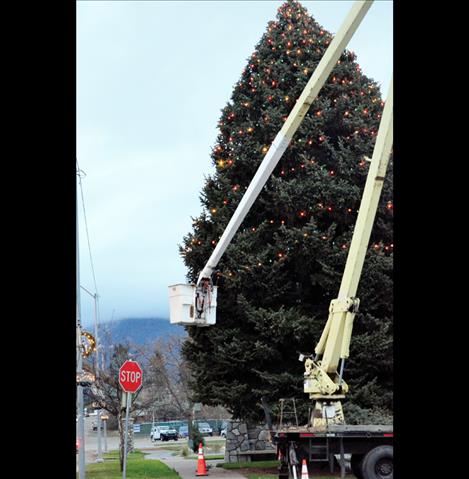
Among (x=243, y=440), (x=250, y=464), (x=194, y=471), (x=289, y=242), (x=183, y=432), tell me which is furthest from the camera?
(x=183, y=432)

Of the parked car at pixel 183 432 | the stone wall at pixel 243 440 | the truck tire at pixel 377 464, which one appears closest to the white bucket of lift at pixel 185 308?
the truck tire at pixel 377 464

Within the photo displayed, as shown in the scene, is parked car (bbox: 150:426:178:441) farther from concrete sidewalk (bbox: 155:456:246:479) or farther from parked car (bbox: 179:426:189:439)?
concrete sidewalk (bbox: 155:456:246:479)

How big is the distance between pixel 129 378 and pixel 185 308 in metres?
2.57

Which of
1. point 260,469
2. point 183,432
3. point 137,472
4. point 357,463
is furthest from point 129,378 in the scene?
point 183,432

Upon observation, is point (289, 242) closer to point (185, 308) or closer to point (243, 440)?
point (243, 440)

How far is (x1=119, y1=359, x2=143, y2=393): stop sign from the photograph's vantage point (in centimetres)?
1107

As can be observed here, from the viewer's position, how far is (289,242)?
18828mm

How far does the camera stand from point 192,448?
28969 millimetres

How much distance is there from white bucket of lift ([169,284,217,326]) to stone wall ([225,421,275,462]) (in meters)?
7.26

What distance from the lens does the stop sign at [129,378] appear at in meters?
11.1

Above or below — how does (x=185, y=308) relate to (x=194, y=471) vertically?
above

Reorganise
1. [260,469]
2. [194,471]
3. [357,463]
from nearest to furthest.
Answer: [357,463] < [260,469] < [194,471]
